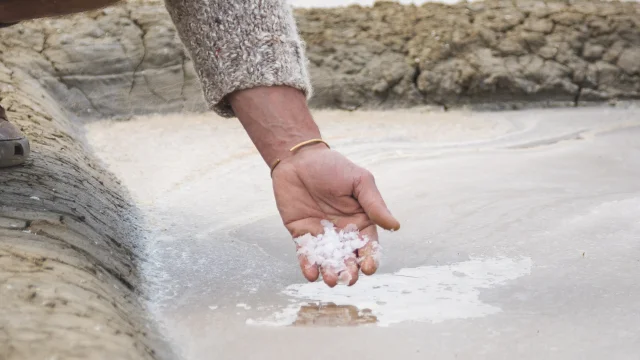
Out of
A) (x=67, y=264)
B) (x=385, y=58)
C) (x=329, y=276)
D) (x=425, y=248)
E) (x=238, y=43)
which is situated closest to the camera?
(x=67, y=264)

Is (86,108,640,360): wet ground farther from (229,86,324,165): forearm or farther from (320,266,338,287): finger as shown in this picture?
(229,86,324,165): forearm

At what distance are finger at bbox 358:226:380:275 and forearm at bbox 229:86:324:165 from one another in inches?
8.9

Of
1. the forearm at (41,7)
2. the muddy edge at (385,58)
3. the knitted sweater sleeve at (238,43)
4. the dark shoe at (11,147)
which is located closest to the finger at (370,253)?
the knitted sweater sleeve at (238,43)

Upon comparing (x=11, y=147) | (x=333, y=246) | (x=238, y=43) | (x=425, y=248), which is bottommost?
(x=425, y=248)

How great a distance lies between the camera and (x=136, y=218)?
7.11 ft

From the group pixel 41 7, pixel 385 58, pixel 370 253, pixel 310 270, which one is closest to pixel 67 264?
pixel 310 270

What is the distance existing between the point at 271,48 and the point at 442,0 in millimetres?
2733

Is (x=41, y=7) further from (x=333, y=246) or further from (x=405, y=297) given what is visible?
A: (x=405, y=297)

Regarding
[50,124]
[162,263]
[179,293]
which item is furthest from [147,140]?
[179,293]

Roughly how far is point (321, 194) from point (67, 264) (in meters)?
0.48

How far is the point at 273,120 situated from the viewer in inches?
66.6

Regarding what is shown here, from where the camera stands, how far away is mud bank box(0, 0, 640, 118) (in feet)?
11.6

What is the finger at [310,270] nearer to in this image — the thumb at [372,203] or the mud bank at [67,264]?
the thumb at [372,203]

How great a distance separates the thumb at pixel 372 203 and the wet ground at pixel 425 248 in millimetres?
156
